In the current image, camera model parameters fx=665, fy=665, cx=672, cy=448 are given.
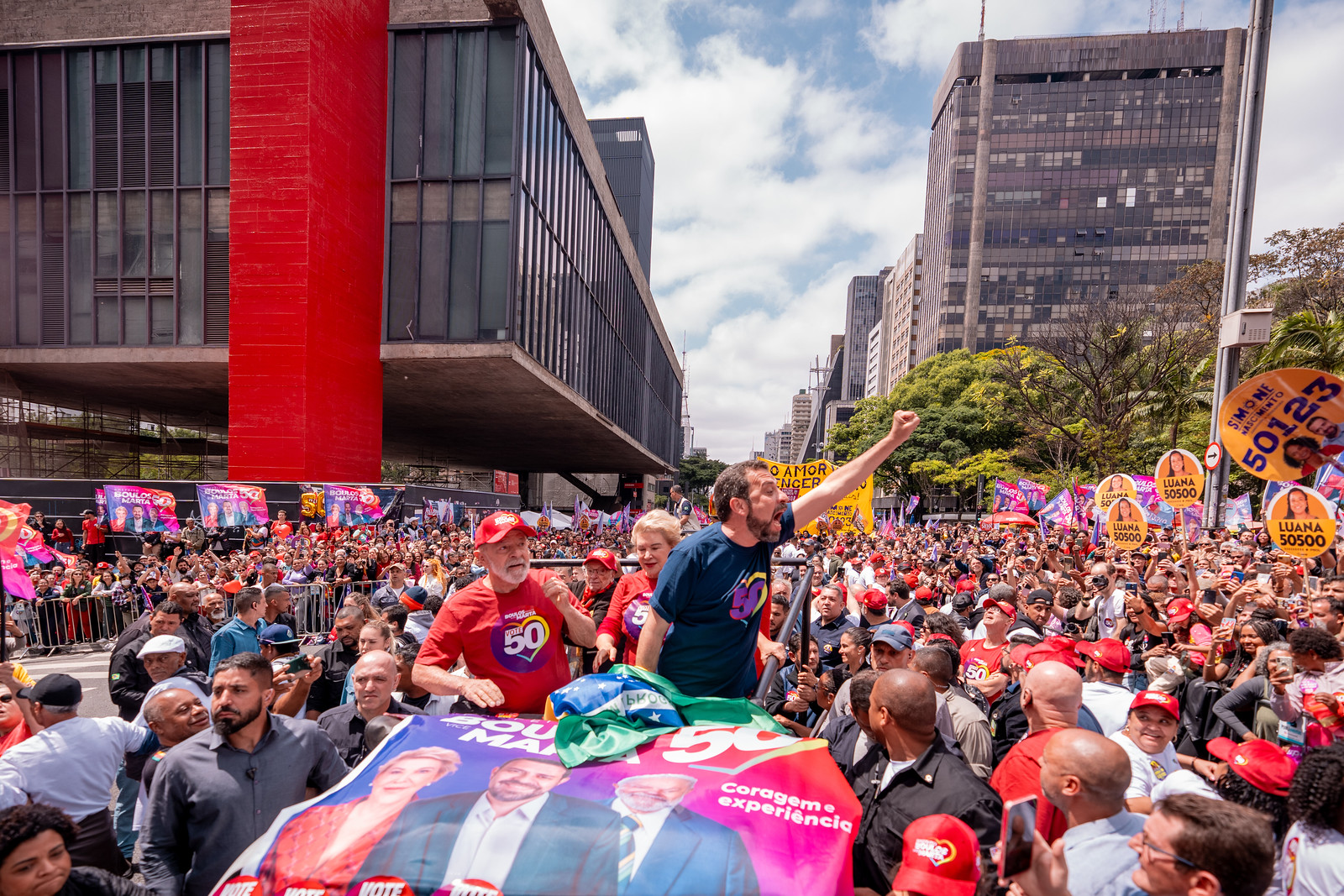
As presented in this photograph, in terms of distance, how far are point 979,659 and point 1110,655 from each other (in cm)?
160

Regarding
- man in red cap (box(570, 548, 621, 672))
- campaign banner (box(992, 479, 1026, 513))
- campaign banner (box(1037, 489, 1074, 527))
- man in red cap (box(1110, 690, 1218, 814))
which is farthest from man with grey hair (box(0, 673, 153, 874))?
campaign banner (box(992, 479, 1026, 513))

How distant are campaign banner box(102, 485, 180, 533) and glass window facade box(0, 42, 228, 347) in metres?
7.28

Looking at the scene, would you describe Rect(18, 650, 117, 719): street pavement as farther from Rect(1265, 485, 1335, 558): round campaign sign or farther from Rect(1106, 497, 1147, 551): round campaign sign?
Rect(1106, 497, 1147, 551): round campaign sign

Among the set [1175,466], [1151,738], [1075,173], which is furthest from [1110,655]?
[1075,173]

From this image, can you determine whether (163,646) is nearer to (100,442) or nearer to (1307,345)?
(1307,345)

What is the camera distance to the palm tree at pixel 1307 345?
50.9 feet

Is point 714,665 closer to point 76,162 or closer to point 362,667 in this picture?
point 362,667

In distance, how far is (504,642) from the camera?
322cm

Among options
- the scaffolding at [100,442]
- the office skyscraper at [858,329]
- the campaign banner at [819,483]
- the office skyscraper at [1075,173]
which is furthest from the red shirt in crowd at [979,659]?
the office skyscraper at [858,329]

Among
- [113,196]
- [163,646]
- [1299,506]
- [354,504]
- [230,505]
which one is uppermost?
[113,196]

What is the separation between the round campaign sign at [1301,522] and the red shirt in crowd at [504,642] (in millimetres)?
8924

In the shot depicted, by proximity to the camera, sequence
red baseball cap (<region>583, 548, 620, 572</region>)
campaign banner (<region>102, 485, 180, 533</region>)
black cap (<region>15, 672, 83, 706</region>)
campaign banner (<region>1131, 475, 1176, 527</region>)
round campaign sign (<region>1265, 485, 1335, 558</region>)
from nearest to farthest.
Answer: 1. black cap (<region>15, 672, 83, 706</region>)
2. red baseball cap (<region>583, 548, 620, 572</region>)
3. round campaign sign (<region>1265, 485, 1335, 558</region>)
4. campaign banner (<region>102, 485, 180, 533</region>)
5. campaign banner (<region>1131, 475, 1176, 527</region>)

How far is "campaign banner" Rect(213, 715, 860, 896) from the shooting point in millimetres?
1761

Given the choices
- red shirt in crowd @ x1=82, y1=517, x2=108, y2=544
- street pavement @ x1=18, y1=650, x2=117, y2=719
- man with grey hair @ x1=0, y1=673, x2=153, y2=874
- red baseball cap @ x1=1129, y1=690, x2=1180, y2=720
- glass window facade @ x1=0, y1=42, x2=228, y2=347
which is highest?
glass window facade @ x1=0, y1=42, x2=228, y2=347
